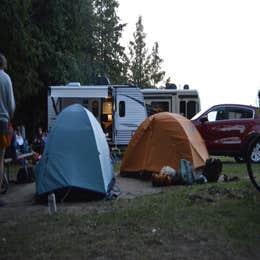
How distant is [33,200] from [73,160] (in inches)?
36.2

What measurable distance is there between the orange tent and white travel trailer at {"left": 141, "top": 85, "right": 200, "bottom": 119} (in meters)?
9.72

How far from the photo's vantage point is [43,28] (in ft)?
72.3

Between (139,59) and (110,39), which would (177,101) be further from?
(139,59)

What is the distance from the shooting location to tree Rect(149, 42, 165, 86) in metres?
62.1

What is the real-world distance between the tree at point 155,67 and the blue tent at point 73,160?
53342 mm

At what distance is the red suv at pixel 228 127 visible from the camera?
15250mm

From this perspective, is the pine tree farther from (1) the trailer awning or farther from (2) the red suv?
(2) the red suv

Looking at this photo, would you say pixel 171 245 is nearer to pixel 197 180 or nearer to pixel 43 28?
pixel 197 180

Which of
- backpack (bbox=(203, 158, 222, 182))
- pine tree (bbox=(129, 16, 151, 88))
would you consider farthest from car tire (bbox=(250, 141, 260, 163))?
pine tree (bbox=(129, 16, 151, 88))

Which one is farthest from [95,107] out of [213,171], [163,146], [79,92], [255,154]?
[255,154]

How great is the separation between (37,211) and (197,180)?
3894 mm

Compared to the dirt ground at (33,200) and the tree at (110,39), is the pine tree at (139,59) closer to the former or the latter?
the tree at (110,39)

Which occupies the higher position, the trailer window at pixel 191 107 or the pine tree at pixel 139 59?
the pine tree at pixel 139 59

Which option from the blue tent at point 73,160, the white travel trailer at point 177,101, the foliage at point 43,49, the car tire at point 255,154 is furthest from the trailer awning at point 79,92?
the car tire at point 255,154
